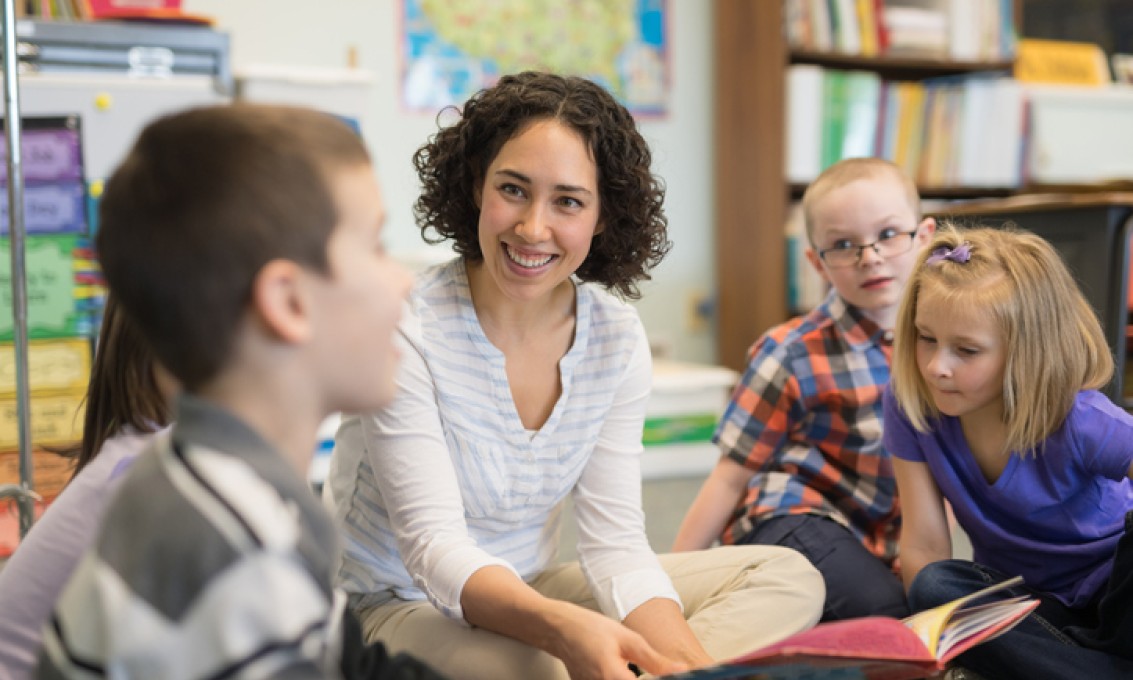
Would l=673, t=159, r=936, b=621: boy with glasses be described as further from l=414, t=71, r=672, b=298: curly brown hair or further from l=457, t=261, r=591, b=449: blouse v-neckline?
l=457, t=261, r=591, b=449: blouse v-neckline

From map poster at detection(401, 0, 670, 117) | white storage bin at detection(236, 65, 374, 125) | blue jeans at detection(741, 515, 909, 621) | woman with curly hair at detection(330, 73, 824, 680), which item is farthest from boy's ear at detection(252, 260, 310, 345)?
map poster at detection(401, 0, 670, 117)

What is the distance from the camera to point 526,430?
1.25 metres

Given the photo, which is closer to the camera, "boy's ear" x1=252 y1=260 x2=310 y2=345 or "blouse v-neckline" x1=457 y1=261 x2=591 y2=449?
"boy's ear" x1=252 y1=260 x2=310 y2=345

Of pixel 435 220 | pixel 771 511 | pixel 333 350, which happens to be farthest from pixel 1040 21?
pixel 333 350

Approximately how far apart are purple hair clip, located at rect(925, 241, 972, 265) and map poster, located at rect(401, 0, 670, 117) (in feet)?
5.70

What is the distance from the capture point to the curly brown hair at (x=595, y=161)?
1235 mm

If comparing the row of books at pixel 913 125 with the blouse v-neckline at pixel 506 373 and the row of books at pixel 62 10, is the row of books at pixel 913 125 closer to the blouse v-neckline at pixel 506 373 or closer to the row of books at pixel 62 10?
the row of books at pixel 62 10

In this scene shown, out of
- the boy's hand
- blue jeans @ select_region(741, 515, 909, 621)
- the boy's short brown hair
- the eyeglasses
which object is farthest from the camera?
the eyeglasses

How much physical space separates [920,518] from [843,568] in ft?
0.47

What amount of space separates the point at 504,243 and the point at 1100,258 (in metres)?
1.23

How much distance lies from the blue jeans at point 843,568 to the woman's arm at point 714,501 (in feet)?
0.34

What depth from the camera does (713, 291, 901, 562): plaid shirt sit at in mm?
1559

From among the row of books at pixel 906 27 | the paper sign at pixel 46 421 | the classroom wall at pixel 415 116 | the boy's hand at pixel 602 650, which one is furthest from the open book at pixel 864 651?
the row of books at pixel 906 27

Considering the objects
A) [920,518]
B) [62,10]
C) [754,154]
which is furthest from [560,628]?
[754,154]
